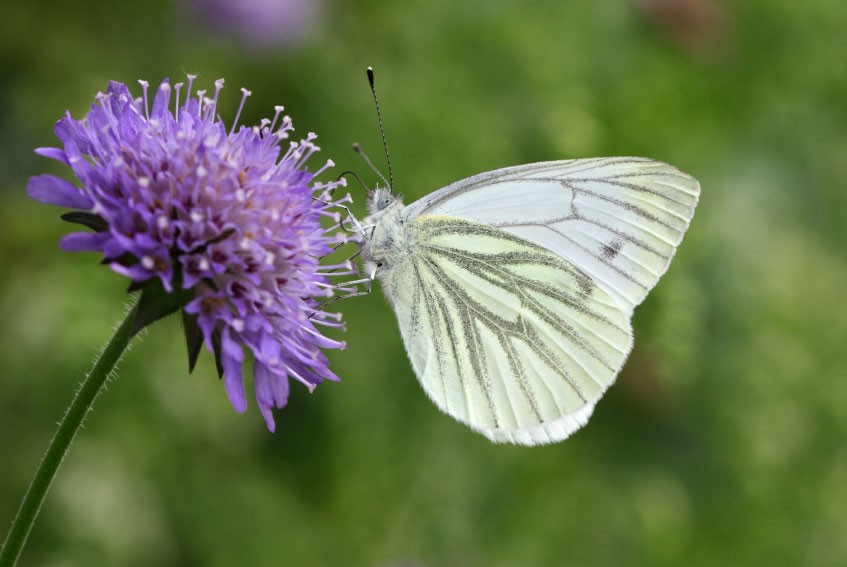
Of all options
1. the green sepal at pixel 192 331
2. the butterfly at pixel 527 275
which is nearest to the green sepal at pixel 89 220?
the green sepal at pixel 192 331

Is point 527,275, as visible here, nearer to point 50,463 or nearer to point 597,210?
point 597,210

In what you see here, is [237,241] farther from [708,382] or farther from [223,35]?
[223,35]

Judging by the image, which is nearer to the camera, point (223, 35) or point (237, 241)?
point (237, 241)

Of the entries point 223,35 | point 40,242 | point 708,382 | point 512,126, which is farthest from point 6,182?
point 708,382

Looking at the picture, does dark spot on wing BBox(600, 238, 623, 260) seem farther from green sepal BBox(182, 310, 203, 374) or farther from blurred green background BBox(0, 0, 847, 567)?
green sepal BBox(182, 310, 203, 374)

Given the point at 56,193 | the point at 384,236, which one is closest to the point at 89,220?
the point at 56,193

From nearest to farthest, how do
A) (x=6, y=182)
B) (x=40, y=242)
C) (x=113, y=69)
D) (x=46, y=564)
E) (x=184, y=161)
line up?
(x=184, y=161), (x=46, y=564), (x=40, y=242), (x=6, y=182), (x=113, y=69)

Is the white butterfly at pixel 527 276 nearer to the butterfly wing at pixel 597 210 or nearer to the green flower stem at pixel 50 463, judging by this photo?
the butterfly wing at pixel 597 210
